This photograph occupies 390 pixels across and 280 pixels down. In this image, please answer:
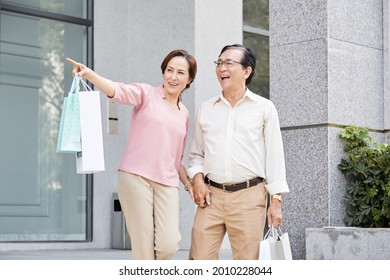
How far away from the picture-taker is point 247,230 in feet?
16.8

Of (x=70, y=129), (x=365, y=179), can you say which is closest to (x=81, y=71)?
(x=70, y=129)

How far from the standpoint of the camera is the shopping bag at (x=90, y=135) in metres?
4.93

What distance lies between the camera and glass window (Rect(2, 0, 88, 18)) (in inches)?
453

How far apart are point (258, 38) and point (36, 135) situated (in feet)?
12.5

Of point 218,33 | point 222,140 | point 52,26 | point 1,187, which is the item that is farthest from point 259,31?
point 222,140

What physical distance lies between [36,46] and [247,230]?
7185mm

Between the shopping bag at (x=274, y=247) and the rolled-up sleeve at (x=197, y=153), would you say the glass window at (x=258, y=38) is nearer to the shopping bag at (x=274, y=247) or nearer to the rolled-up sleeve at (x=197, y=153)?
the rolled-up sleeve at (x=197, y=153)

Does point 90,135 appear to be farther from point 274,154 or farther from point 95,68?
point 95,68

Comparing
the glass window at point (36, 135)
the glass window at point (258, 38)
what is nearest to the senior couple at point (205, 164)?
Result: the glass window at point (36, 135)

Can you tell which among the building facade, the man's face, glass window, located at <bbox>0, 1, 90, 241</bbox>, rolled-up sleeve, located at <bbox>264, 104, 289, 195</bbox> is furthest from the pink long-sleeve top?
glass window, located at <bbox>0, 1, 90, 241</bbox>

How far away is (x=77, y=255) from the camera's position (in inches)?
410

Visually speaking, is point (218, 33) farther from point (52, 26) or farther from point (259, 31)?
point (52, 26)

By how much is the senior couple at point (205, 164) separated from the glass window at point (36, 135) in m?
6.44

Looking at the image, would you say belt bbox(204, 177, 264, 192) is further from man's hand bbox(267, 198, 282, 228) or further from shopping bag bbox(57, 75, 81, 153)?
shopping bag bbox(57, 75, 81, 153)
